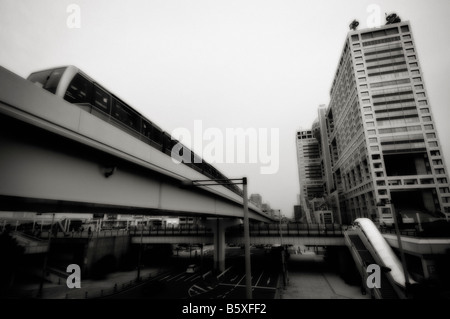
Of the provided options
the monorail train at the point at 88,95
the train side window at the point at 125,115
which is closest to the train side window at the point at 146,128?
the monorail train at the point at 88,95

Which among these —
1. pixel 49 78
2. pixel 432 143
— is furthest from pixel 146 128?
pixel 432 143

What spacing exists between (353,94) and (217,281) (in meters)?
65.6

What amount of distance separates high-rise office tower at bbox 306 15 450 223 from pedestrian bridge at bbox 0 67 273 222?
62.3 metres

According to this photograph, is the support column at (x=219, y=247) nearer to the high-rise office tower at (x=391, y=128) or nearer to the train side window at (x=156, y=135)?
the train side window at (x=156, y=135)

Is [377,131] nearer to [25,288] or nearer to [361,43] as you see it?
[361,43]

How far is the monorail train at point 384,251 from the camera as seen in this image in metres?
21.7

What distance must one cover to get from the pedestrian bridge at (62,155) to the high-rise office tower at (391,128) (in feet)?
204

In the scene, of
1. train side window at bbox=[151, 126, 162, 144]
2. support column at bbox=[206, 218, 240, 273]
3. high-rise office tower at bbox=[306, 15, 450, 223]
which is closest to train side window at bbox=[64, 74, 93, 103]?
train side window at bbox=[151, 126, 162, 144]

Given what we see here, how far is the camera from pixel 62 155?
6664mm

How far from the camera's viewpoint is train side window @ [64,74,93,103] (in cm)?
774

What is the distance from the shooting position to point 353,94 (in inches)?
2731

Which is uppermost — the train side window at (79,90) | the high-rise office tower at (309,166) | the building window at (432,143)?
the high-rise office tower at (309,166)

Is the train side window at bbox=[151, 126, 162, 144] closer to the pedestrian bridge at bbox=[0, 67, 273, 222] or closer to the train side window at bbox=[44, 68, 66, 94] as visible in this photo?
the pedestrian bridge at bbox=[0, 67, 273, 222]
